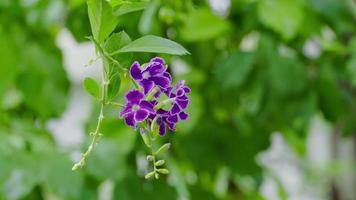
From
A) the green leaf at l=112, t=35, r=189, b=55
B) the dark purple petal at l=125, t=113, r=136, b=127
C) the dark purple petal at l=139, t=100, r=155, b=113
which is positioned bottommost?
the dark purple petal at l=125, t=113, r=136, b=127

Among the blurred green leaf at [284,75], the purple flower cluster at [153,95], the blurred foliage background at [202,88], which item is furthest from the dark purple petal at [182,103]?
the blurred green leaf at [284,75]

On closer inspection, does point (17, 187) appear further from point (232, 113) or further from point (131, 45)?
point (131, 45)

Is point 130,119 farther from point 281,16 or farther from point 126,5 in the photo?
point 281,16

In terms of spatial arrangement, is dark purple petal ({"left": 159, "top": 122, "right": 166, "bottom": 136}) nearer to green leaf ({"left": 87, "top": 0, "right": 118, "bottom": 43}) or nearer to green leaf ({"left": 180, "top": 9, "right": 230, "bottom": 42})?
green leaf ({"left": 87, "top": 0, "right": 118, "bottom": 43})

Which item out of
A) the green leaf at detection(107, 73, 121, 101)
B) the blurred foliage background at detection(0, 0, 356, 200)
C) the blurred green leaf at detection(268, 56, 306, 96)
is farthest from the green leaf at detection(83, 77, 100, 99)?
the blurred green leaf at detection(268, 56, 306, 96)

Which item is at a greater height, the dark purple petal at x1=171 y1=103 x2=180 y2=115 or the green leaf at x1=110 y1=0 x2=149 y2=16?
the green leaf at x1=110 y1=0 x2=149 y2=16

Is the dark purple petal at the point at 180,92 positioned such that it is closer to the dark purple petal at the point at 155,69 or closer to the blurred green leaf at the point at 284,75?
the dark purple petal at the point at 155,69
